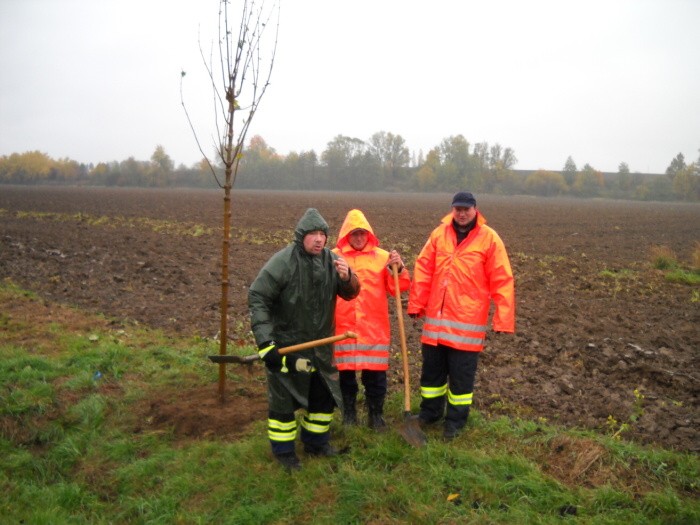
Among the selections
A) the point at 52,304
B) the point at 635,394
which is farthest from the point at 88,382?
the point at 635,394

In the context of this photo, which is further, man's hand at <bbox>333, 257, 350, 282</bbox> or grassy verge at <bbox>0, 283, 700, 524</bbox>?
man's hand at <bbox>333, 257, 350, 282</bbox>

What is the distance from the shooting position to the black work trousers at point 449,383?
184 inches

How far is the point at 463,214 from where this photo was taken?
15.3 feet

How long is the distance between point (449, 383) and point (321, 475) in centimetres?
139

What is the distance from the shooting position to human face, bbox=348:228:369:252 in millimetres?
4828

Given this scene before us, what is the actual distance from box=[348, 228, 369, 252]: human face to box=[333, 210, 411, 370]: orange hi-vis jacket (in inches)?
1.3

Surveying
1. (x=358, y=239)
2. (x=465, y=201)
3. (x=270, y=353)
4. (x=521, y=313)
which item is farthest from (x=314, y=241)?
(x=521, y=313)

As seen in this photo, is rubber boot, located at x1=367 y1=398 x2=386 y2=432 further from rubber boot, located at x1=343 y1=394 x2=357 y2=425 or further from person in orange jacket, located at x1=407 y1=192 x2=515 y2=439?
person in orange jacket, located at x1=407 y1=192 x2=515 y2=439

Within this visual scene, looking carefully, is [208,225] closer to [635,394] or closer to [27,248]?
[27,248]

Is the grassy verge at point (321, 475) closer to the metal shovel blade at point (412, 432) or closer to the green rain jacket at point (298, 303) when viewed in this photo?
the metal shovel blade at point (412, 432)

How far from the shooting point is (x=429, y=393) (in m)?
4.92

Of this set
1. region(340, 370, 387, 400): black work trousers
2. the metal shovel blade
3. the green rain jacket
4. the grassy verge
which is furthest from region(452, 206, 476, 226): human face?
the grassy verge

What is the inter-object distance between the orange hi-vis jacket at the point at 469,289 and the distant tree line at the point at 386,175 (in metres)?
95.0

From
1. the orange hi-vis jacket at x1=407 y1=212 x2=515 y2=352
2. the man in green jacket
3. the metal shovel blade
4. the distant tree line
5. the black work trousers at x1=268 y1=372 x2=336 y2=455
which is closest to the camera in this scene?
the man in green jacket
